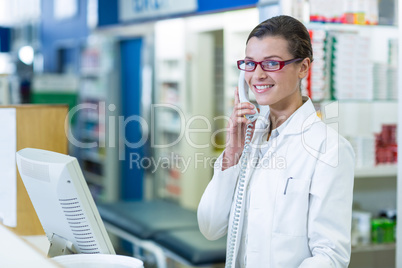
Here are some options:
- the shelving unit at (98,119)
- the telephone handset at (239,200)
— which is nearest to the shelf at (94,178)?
the shelving unit at (98,119)

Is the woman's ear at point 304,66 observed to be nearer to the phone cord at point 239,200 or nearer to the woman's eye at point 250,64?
the woman's eye at point 250,64

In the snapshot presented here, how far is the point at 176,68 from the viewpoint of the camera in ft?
21.5

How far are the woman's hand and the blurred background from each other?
100cm

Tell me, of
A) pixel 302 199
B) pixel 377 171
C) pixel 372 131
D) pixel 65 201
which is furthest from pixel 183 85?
pixel 65 201

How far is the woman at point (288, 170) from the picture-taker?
1.90 meters

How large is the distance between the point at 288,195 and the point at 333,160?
20 centimetres

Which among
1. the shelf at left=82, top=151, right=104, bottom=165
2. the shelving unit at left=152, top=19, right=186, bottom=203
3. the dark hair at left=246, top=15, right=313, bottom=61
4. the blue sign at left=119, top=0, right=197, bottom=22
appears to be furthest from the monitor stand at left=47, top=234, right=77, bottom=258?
the shelf at left=82, top=151, right=104, bottom=165

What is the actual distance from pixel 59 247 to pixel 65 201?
237 mm

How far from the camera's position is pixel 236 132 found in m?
2.15

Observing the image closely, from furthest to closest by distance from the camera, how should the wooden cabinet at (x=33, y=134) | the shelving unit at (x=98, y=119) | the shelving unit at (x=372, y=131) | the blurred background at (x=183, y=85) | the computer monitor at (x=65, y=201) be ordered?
the shelving unit at (x=98, y=119), the shelving unit at (x=372, y=131), the blurred background at (x=183, y=85), the wooden cabinet at (x=33, y=134), the computer monitor at (x=65, y=201)

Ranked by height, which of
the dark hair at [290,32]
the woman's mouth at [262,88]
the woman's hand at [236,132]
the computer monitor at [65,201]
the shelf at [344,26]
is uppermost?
the shelf at [344,26]

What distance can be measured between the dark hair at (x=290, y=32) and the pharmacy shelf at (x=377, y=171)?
1.96 m

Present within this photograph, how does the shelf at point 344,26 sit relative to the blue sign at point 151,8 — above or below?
below

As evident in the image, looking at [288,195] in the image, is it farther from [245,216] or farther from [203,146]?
[203,146]
